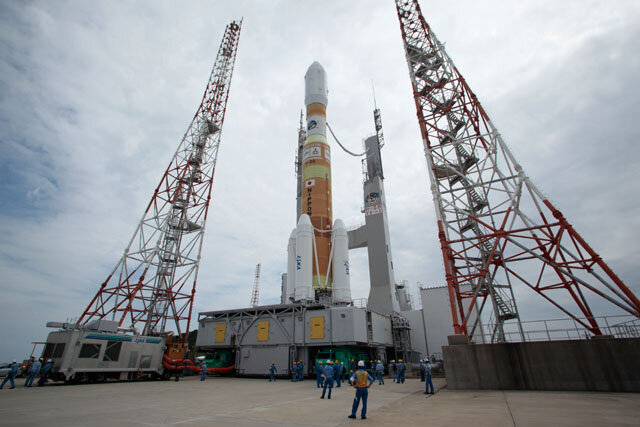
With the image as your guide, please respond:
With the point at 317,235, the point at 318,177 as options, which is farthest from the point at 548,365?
the point at 318,177

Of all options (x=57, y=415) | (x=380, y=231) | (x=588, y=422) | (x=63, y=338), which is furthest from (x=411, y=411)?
(x=380, y=231)

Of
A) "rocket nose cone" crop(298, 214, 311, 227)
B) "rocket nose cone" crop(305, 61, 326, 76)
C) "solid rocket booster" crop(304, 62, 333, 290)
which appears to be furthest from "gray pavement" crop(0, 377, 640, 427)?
"rocket nose cone" crop(305, 61, 326, 76)

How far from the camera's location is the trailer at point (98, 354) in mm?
17781

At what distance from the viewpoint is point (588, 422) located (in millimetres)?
6777

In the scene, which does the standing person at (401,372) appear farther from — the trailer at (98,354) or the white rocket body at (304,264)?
the trailer at (98,354)

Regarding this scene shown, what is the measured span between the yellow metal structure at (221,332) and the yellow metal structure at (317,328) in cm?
842

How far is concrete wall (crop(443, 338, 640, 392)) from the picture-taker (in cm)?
1233

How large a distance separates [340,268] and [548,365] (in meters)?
14.8

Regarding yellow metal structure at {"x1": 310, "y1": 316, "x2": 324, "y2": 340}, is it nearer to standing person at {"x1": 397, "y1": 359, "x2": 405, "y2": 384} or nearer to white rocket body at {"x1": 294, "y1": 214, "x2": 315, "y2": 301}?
white rocket body at {"x1": 294, "y1": 214, "x2": 315, "y2": 301}

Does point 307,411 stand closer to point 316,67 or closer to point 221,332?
point 221,332

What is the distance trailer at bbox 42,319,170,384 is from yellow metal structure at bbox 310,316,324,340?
10.6 m

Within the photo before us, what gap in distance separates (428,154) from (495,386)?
1422cm

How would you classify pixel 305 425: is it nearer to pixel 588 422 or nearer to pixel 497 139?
pixel 588 422

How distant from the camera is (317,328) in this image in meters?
23.0
